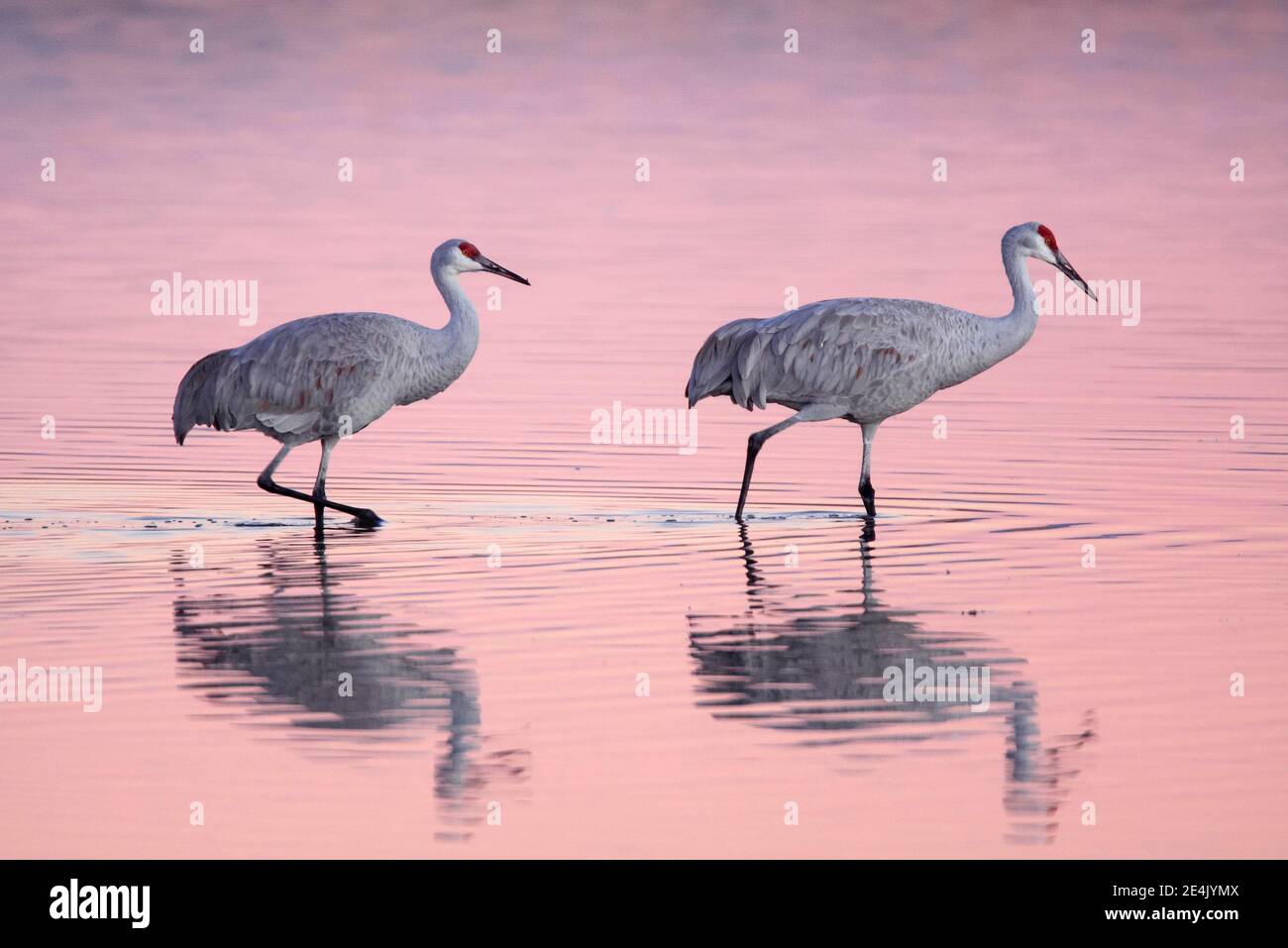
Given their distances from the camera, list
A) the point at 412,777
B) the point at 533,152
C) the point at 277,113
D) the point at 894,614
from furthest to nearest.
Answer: the point at 277,113, the point at 533,152, the point at 894,614, the point at 412,777

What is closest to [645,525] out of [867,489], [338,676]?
[867,489]

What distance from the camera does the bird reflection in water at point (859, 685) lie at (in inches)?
372

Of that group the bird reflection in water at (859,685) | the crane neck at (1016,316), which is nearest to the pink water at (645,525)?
the bird reflection in water at (859,685)

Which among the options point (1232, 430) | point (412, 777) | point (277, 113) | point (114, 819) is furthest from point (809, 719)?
point (277, 113)

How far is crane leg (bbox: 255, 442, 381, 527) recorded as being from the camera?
15.4 m

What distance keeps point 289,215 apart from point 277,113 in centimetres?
1007

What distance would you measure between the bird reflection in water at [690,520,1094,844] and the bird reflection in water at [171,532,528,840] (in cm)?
108

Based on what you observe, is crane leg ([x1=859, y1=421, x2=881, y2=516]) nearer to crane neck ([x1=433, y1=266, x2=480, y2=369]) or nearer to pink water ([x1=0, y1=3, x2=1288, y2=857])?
pink water ([x1=0, y1=3, x2=1288, y2=857])

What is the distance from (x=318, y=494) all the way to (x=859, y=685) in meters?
5.76

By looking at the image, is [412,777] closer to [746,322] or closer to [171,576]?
[171,576]

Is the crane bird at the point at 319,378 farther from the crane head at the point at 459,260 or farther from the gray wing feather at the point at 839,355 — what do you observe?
the gray wing feather at the point at 839,355

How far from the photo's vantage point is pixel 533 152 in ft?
132

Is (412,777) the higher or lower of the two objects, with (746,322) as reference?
lower

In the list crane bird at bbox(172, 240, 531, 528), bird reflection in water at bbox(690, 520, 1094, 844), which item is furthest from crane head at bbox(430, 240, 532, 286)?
bird reflection in water at bbox(690, 520, 1094, 844)
